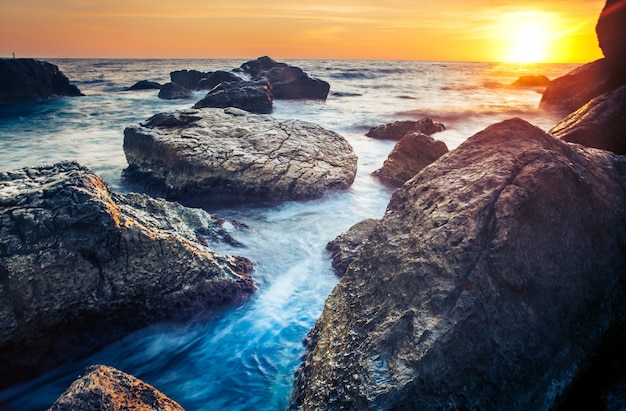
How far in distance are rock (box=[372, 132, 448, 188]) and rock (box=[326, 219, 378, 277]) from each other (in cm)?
317

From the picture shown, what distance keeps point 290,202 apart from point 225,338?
3.54 metres

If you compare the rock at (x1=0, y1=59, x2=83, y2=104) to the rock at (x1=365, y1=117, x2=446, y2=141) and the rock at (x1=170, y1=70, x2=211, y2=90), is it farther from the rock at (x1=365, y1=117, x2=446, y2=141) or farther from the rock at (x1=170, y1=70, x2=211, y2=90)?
the rock at (x1=365, y1=117, x2=446, y2=141)

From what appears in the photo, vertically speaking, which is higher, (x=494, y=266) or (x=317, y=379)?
(x=494, y=266)

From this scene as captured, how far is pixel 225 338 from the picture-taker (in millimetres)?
4031

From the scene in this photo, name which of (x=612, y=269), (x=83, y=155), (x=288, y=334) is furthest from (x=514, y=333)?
(x=83, y=155)

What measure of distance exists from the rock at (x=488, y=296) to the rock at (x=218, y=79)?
2336cm

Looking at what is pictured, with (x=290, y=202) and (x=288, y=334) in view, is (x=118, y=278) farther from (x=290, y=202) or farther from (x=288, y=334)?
(x=290, y=202)

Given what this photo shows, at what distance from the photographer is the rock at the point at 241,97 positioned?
16.5 meters

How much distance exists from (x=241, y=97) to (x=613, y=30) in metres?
14.1

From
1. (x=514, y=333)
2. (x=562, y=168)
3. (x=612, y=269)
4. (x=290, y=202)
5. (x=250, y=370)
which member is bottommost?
(x=250, y=370)

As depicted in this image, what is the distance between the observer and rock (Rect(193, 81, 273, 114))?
650 inches

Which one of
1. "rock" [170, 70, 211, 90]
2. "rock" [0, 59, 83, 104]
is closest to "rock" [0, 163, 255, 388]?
"rock" [0, 59, 83, 104]

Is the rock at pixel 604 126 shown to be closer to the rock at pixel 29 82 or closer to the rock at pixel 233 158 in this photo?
the rock at pixel 233 158

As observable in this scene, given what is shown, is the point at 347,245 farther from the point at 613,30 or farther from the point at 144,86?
the point at 144,86
